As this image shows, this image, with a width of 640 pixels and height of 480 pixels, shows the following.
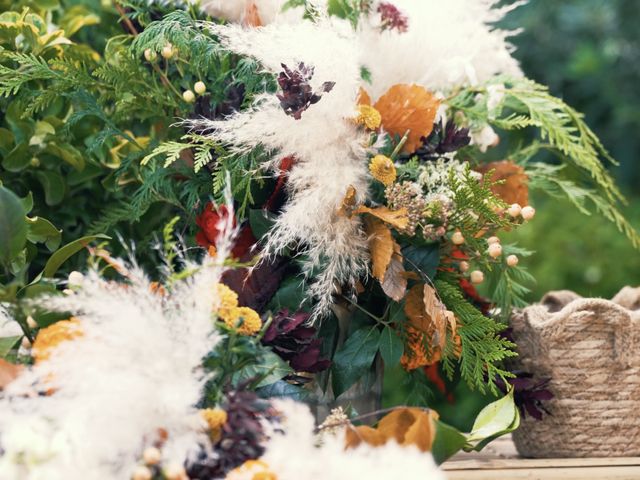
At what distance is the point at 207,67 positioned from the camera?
0.92 meters

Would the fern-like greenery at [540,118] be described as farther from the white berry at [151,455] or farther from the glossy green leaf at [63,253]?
the white berry at [151,455]

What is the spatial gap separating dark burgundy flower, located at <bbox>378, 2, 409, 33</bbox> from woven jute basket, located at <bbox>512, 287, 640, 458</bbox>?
1.24 feet

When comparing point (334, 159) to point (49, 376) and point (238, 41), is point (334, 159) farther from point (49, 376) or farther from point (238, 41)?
point (49, 376)

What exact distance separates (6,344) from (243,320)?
23cm

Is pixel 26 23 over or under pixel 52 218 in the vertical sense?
over

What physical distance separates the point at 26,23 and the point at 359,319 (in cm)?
52

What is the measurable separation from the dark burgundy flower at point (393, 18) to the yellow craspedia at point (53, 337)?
0.52 m

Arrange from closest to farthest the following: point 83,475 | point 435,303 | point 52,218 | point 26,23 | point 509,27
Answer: point 83,475, point 435,303, point 26,23, point 52,218, point 509,27

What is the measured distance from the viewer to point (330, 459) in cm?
62

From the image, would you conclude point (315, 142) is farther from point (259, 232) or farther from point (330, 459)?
point (330, 459)

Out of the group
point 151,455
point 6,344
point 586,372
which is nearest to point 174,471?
point 151,455

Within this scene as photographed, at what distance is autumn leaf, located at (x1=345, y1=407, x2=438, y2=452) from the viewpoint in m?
0.67

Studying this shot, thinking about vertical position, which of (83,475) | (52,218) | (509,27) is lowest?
(509,27)

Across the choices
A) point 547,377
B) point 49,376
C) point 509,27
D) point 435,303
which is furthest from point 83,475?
point 509,27
